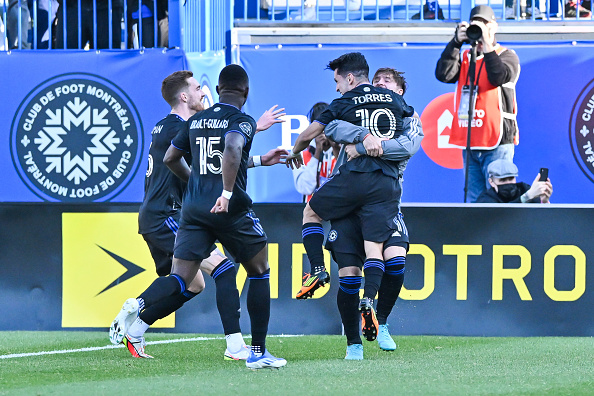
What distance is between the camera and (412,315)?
8.34 metres

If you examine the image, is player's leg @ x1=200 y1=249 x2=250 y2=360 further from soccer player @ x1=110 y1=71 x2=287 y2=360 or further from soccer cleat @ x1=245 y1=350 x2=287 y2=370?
soccer cleat @ x1=245 y1=350 x2=287 y2=370

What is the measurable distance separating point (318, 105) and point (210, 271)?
2327mm

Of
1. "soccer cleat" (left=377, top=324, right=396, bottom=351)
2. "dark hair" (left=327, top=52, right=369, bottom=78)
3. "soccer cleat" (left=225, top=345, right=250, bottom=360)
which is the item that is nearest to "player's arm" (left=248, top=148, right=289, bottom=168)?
"dark hair" (left=327, top=52, right=369, bottom=78)

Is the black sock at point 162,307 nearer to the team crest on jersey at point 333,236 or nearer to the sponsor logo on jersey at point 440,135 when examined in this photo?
the team crest on jersey at point 333,236

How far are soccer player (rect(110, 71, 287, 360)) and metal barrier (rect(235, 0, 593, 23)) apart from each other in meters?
4.31

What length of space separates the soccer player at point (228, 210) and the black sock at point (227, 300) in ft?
1.25

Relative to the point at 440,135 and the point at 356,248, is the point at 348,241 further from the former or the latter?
the point at 440,135

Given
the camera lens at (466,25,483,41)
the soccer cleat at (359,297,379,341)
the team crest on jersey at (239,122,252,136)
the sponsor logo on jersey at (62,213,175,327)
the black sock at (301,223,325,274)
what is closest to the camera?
the team crest on jersey at (239,122,252,136)

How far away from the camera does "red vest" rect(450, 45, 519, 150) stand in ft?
33.6

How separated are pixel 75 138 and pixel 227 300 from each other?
16.5 feet

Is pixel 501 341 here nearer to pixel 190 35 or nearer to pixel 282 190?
pixel 282 190

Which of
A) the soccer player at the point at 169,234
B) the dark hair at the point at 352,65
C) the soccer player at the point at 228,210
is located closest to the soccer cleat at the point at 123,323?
the soccer player at the point at 169,234

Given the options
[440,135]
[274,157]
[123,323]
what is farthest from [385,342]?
[440,135]

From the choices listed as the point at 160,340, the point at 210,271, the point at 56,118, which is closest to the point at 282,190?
the point at 56,118
